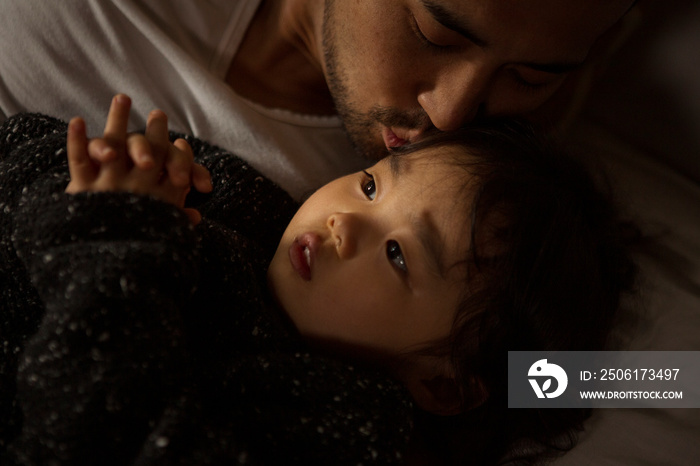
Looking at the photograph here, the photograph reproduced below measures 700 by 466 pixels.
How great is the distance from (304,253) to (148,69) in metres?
0.66

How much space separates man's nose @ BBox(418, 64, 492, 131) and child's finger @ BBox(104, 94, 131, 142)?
567 millimetres

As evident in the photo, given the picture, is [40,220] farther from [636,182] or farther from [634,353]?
[636,182]

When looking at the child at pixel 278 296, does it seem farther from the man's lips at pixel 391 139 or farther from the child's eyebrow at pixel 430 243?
the man's lips at pixel 391 139

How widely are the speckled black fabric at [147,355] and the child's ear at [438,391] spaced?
0.09m

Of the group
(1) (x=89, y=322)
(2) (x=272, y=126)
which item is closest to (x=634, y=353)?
(2) (x=272, y=126)

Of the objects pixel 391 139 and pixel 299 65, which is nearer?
pixel 391 139

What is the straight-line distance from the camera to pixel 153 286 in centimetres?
75

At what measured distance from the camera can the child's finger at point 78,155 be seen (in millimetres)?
748

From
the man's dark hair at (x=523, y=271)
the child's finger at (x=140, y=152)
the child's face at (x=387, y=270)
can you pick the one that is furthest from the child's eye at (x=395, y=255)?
the child's finger at (x=140, y=152)

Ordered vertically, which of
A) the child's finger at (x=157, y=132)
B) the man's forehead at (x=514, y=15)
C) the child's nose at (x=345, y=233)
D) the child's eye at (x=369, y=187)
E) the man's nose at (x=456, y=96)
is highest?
the child's finger at (x=157, y=132)

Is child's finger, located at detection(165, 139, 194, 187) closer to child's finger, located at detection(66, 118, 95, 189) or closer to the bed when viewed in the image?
child's finger, located at detection(66, 118, 95, 189)

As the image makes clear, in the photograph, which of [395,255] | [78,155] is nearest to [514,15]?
[395,255]

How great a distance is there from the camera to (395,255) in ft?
3.05

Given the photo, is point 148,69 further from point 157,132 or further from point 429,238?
point 429,238
